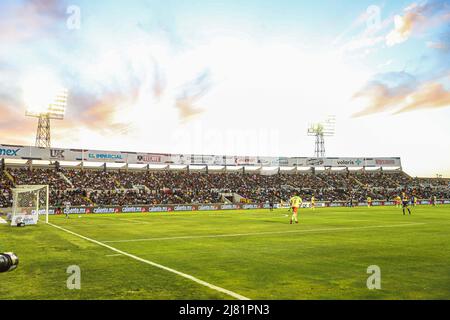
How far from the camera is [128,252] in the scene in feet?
44.0

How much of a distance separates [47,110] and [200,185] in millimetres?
32367

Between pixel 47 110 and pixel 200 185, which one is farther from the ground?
pixel 47 110

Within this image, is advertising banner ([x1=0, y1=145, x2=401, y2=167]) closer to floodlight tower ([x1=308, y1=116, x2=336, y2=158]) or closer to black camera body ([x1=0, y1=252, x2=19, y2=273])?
floodlight tower ([x1=308, y1=116, x2=336, y2=158])

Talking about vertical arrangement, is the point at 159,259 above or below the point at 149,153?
below

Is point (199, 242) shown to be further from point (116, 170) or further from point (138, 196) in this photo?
point (116, 170)

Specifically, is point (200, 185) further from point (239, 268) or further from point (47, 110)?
point (239, 268)

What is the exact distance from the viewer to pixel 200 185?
75.4m

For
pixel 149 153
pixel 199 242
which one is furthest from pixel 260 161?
pixel 199 242

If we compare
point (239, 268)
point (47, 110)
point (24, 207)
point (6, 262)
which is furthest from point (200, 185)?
point (6, 262)

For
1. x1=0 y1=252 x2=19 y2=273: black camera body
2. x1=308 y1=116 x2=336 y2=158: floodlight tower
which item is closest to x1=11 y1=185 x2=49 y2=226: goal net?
x1=0 y1=252 x2=19 y2=273: black camera body

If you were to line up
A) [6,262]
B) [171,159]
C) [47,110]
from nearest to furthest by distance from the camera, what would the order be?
[6,262] < [47,110] < [171,159]
